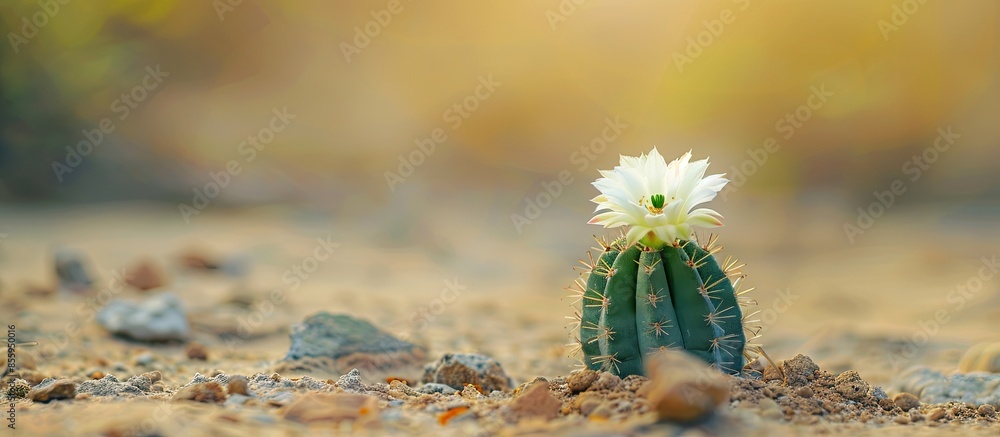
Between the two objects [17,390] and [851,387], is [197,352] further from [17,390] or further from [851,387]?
[851,387]

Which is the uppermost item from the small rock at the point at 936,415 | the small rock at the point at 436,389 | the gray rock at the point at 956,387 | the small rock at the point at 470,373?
the gray rock at the point at 956,387

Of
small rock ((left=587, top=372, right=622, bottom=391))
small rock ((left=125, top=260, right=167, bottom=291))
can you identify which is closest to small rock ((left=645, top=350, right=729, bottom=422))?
small rock ((left=587, top=372, right=622, bottom=391))

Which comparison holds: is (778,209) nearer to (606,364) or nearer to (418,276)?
(418,276)

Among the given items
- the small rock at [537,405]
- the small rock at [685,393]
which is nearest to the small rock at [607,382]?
the small rock at [537,405]

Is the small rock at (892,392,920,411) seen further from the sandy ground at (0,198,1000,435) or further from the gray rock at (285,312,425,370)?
the gray rock at (285,312,425,370)

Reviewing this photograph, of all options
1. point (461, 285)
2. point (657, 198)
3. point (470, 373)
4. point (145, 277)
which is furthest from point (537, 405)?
point (461, 285)

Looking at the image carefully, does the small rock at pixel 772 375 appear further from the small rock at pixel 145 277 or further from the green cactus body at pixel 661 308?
the small rock at pixel 145 277
